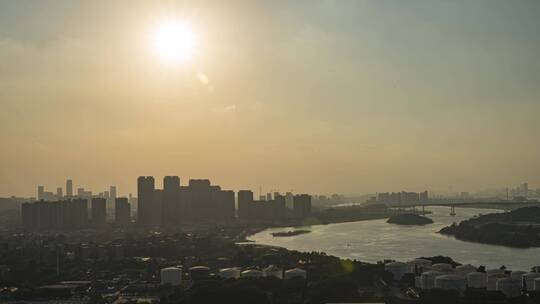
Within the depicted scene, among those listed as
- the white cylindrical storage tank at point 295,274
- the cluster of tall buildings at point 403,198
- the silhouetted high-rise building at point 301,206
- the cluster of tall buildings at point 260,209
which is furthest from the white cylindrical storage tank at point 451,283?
the cluster of tall buildings at point 403,198

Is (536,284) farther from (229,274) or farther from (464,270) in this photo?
(229,274)

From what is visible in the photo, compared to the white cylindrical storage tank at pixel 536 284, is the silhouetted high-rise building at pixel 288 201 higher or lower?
higher

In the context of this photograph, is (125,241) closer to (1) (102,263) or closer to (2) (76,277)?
(1) (102,263)

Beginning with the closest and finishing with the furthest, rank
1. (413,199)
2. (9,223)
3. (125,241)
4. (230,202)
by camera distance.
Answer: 1. (125,241)
2. (9,223)
3. (230,202)
4. (413,199)

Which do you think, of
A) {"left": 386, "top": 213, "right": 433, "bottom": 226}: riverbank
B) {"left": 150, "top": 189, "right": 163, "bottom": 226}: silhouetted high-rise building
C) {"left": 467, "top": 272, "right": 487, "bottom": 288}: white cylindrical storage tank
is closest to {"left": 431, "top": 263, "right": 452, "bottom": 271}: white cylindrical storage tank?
{"left": 467, "top": 272, "right": 487, "bottom": 288}: white cylindrical storage tank

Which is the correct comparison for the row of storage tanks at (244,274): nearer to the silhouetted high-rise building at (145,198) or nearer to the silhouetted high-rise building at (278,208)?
the silhouetted high-rise building at (145,198)

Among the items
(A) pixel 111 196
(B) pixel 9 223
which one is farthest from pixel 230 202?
(A) pixel 111 196

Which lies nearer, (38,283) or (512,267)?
(38,283)

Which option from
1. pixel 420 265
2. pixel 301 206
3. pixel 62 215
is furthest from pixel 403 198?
pixel 420 265
